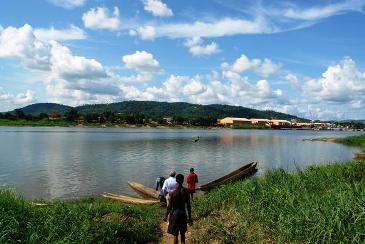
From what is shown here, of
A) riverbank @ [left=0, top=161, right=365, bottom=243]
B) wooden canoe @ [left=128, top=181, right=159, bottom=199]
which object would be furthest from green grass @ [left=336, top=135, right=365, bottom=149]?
riverbank @ [left=0, top=161, right=365, bottom=243]

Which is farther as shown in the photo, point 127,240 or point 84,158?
point 84,158

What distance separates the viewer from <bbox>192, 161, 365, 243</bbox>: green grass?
1189cm

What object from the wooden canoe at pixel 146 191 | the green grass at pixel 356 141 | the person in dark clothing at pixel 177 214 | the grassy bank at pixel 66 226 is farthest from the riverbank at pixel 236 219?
the green grass at pixel 356 141

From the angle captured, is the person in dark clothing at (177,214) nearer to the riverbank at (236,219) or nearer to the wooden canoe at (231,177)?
the riverbank at (236,219)

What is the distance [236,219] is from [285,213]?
2.68 meters

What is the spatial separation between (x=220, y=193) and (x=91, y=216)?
7.96 m

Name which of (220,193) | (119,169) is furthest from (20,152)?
(220,193)

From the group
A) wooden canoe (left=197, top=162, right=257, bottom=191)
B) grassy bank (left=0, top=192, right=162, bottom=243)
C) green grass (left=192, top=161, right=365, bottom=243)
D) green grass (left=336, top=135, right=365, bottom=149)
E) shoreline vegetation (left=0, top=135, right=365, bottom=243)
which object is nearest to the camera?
grassy bank (left=0, top=192, right=162, bottom=243)

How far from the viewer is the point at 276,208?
1523 cm

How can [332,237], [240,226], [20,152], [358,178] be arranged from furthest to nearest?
1. [20,152]
2. [358,178]
3. [240,226]
4. [332,237]

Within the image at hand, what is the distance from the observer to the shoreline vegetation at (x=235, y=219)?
11.8 m

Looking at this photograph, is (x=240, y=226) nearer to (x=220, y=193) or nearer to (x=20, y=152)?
A: (x=220, y=193)

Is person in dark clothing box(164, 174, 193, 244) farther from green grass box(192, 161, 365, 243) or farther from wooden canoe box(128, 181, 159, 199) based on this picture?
wooden canoe box(128, 181, 159, 199)

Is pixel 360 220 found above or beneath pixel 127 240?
above
